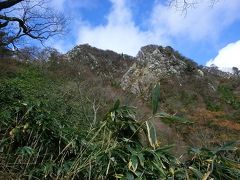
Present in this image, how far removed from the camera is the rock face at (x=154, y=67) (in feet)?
89.8

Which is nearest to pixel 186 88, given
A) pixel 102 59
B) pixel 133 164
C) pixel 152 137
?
pixel 102 59

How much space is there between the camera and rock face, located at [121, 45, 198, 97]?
2736 centimetres

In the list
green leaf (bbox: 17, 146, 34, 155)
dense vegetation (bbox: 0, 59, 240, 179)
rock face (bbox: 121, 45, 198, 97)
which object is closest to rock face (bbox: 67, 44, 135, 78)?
rock face (bbox: 121, 45, 198, 97)

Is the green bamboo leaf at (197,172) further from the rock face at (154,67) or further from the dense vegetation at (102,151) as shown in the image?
→ the rock face at (154,67)

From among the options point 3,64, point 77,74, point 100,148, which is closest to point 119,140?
point 100,148

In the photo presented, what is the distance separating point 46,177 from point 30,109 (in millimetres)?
787

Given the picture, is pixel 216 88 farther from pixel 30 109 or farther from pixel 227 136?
pixel 30 109

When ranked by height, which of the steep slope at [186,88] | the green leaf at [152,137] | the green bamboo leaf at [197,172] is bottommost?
the green bamboo leaf at [197,172]

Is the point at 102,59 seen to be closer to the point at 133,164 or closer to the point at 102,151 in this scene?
the point at 102,151

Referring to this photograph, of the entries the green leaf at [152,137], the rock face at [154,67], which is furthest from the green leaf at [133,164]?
the rock face at [154,67]

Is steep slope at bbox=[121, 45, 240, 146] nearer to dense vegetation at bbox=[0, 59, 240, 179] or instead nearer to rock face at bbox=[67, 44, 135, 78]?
rock face at bbox=[67, 44, 135, 78]

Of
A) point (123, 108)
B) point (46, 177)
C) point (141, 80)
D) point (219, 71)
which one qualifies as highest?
point (219, 71)

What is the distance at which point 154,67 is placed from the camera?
2908 centimetres

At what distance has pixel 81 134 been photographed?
3840mm
